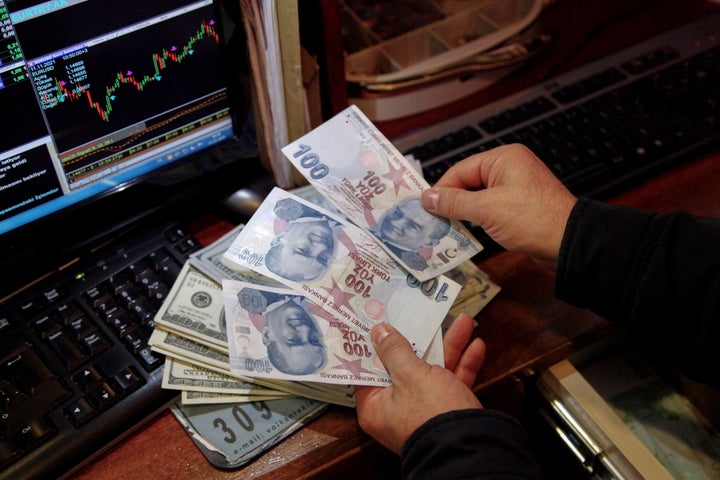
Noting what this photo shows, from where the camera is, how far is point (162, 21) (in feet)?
2.57

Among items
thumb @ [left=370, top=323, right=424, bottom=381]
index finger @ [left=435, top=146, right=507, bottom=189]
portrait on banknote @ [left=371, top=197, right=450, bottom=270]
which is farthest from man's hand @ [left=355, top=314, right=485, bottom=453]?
index finger @ [left=435, top=146, right=507, bottom=189]

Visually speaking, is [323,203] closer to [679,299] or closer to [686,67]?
[679,299]

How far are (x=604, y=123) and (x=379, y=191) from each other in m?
0.38

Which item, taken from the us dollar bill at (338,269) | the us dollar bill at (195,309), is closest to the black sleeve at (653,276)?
the us dollar bill at (338,269)

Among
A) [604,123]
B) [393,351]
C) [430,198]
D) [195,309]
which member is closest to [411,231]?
[430,198]

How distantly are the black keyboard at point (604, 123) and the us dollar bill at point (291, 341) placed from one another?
0.27m

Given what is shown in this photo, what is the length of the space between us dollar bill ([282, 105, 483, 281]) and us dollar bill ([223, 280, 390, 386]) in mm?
117

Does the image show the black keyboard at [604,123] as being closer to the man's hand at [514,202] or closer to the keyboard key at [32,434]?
the man's hand at [514,202]

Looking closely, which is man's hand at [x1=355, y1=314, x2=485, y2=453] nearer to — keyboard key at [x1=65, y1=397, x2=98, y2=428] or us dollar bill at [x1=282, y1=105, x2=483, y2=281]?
us dollar bill at [x1=282, y1=105, x2=483, y2=281]

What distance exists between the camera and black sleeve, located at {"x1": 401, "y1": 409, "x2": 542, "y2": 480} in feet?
2.23

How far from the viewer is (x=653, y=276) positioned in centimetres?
75

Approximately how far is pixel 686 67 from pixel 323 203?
2.06 ft

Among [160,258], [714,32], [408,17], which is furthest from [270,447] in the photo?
[714,32]

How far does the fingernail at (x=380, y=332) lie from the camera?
2.63 feet
